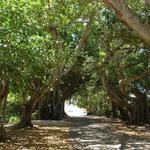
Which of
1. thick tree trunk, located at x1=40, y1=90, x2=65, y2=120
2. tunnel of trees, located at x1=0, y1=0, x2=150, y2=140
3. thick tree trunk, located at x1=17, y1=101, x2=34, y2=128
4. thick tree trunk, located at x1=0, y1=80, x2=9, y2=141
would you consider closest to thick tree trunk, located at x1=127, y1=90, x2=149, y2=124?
tunnel of trees, located at x1=0, y1=0, x2=150, y2=140

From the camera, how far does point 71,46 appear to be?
2280 cm

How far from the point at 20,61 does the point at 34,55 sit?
0.68 m

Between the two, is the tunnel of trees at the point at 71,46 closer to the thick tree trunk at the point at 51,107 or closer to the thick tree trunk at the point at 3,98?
the thick tree trunk at the point at 3,98

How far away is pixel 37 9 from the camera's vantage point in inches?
719

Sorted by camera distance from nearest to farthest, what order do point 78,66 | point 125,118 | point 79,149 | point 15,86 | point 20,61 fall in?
1. point 20,61
2. point 79,149
3. point 15,86
4. point 78,66
5. point 125,118

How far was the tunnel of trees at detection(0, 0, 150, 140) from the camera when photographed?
13125mm

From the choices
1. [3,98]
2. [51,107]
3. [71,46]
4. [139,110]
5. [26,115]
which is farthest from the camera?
[51,107]

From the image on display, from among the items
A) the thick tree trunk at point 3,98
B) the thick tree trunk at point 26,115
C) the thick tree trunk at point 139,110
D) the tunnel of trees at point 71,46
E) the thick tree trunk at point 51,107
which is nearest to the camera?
the tunnel of trees at point 71,46

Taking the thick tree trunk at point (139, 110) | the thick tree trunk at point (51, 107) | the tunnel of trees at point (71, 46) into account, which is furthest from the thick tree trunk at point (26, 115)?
the thick tree trunk at point (51, 107)

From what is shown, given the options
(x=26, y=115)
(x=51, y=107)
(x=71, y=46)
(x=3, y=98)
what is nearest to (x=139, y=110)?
(x=26, y=115)

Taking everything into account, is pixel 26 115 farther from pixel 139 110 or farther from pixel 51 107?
pixel 51 107

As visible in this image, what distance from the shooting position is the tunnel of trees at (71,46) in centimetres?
1312

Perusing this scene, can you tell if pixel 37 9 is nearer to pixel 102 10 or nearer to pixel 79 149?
pixel 102 10

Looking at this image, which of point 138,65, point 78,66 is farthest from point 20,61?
point 138,65
